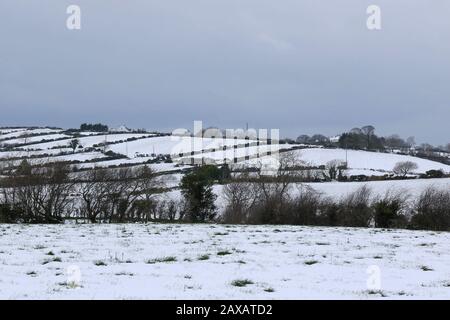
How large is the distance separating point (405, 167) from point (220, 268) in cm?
10290

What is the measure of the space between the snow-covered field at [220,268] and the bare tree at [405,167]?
88.4m

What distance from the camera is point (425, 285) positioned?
11625mm

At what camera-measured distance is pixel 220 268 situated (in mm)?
13742

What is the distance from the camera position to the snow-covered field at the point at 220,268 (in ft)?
33.7

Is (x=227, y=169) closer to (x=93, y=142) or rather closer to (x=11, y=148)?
(x=93, y=142)

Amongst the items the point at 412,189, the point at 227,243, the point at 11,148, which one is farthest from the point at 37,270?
the point at 11,148

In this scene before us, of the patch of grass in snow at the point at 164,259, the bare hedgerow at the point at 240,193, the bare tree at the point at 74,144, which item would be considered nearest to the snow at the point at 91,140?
the bare tree at the point at 74,144

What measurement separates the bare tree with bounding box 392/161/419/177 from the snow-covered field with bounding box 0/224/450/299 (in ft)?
290

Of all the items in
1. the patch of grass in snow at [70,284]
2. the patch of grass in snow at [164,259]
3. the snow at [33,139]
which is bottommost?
the patch of grass in snow at [164,259]

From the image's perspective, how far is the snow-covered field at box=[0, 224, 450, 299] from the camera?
1027 centimetres

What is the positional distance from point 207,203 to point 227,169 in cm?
4506

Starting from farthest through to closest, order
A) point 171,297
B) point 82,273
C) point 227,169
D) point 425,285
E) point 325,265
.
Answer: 1. point 227,169
2. point 325,265
3. point 82,273
4. point 425,285
5. point 171,297

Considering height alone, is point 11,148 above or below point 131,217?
above

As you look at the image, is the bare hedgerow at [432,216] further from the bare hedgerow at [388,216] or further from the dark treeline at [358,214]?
the bare hedgerow at [388,216]
